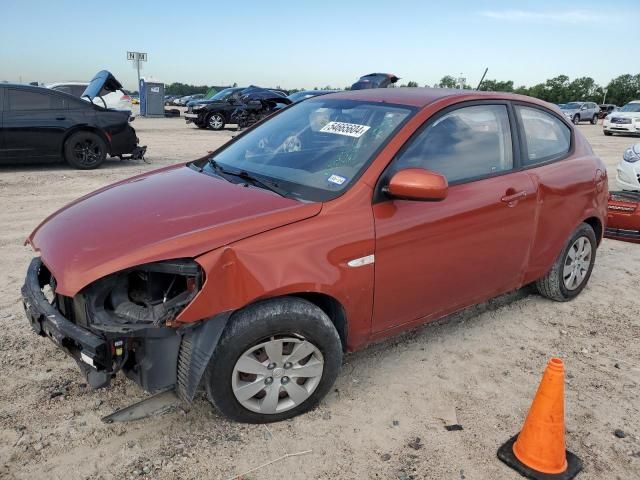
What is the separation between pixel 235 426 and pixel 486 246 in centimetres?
188

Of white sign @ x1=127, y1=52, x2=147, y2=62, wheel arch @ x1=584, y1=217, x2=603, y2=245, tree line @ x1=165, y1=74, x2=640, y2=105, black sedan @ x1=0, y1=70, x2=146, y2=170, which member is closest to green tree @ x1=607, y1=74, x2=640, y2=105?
tree line @ x1=165, y1=74, x2=640, y2=105

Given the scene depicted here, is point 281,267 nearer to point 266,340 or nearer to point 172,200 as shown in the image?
point 266,340

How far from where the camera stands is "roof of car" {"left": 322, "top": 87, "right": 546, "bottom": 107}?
11.3 feet

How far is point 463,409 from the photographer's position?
3.06m

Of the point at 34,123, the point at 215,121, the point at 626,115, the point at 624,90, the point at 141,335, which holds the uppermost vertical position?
the point at 624,90

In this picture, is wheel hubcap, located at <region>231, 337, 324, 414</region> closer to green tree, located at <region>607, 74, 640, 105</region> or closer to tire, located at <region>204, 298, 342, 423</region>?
tire, located at <region>204, 298, 342, 423</region>

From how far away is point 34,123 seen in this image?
934 centimetres

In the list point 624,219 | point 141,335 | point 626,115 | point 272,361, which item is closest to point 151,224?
point 141,335

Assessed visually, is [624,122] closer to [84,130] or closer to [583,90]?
[84,130]

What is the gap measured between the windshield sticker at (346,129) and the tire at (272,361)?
1.11 metres

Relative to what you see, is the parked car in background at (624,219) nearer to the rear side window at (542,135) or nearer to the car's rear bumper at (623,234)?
the car's rear bumper at (623,234)

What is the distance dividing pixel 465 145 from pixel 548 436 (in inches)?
69.6

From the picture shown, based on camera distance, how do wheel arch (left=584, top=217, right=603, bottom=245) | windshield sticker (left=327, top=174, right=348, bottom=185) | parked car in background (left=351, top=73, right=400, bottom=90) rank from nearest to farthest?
windshield sticker (left=327, top=174, right=348, bottom=185)
wheel arch (left=584, top=217, right=603, bottom=245)
parked car in background (left=351, top=73, right=400, bottom=90)

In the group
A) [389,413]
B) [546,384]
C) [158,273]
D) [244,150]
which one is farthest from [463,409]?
[244,150]
